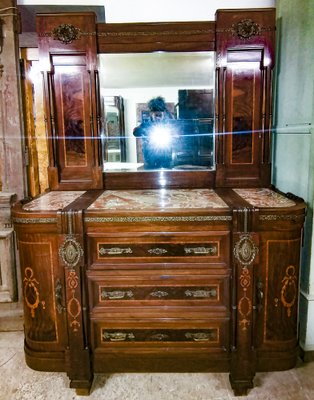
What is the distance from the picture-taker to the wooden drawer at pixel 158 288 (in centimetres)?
200

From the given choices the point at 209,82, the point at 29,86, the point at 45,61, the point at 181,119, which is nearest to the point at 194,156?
the point at 181,119

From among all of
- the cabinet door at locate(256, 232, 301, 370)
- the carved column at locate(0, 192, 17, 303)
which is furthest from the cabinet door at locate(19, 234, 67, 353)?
the cabinet door at locate(256, 232, 301, 370)

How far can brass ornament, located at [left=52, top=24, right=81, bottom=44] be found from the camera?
236 cm

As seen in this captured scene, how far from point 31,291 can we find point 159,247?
0.80m

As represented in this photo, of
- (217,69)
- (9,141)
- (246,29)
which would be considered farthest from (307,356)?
(9,141)

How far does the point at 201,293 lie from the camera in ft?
6.64

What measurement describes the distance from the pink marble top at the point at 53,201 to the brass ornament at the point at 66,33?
1020 millimetres

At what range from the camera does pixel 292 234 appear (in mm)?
1963

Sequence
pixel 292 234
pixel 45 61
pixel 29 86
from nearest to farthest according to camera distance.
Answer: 1. pixel 292 234
2. pixel 45 61
3. pixel 29 86

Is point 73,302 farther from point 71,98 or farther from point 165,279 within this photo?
point 71,98

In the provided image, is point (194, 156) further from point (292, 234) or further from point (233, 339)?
point (233, 339)

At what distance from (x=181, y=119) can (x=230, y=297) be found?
4.03 ft

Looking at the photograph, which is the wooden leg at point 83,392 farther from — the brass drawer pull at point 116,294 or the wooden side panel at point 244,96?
the wooden side panel at point 244,96

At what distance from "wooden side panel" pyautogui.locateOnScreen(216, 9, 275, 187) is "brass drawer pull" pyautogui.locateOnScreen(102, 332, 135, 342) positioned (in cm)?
117
